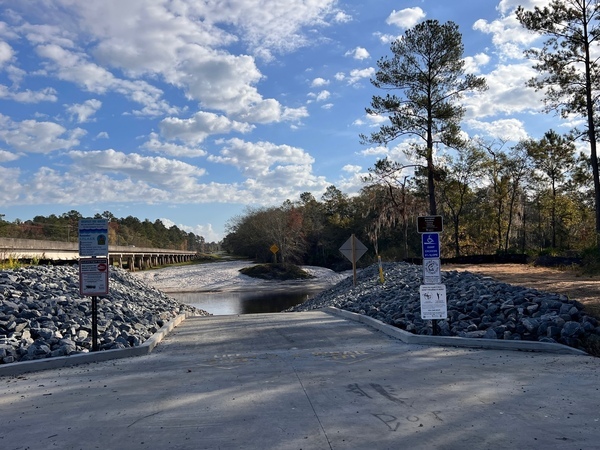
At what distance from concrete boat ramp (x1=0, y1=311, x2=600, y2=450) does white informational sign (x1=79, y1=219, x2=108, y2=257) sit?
6.53 ft

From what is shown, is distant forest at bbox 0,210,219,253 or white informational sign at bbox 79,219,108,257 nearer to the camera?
white informational sign at bbox 79,219,108,257

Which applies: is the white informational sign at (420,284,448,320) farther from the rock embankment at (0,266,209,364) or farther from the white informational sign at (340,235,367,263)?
the white informational sign at (340,235,367,263)

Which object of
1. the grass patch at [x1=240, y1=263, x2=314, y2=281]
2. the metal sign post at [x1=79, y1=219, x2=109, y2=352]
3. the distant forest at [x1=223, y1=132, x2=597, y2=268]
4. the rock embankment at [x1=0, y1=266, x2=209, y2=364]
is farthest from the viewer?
the grass patch at [x1=240, y1=263, x2=314, y2=281]

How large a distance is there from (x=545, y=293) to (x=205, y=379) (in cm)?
874

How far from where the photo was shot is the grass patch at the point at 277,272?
56.2 meters

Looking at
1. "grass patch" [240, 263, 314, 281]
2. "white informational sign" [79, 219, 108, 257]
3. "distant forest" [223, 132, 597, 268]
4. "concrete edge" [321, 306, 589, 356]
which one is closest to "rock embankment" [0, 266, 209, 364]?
"white informational sign" [79, 219, 108, 257]

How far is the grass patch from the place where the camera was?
56250 millimetres

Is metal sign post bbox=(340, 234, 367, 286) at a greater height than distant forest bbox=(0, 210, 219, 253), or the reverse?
distant forest bbox=(0, 210, 219, 253)

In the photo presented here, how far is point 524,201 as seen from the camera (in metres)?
50.1

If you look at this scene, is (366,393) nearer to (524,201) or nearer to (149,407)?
(149,407)

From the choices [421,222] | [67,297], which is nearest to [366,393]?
[421,222]

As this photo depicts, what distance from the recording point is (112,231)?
260 feet

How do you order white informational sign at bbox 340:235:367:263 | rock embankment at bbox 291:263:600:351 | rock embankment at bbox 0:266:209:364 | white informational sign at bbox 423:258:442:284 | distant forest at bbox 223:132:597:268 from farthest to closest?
distant forest at bbox 223:132:597:268, white informational sign at bbox 340:235:367:263, white informational sign at bbox 423:258:442:284, rock embankment at bbox 291:263:600:351, rock embankment at bbox 0:266:209:364

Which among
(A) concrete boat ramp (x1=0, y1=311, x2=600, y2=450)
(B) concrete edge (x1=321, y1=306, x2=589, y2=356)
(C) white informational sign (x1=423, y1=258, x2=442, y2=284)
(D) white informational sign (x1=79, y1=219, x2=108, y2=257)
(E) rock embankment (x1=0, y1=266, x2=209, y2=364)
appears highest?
(D) white informational sign (x1=79, y1=219, x2=108, y2=257)
